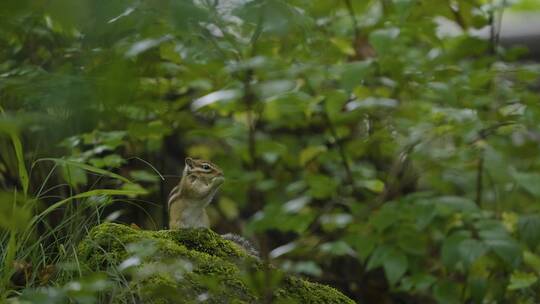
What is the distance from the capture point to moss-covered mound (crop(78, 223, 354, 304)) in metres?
2.01

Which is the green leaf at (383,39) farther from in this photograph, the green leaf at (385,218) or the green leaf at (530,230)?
the green leaf at (530,230)

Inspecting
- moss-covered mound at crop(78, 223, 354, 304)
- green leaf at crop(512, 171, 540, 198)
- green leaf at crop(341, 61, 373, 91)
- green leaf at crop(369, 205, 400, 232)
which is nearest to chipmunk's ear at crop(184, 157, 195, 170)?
moss-covered mound at crop(78, 223, 354, 304)

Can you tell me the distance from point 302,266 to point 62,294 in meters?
2.32

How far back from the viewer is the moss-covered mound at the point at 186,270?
6.60 feet

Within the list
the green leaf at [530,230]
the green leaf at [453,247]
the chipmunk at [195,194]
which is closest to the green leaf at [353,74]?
the chipmunk at [195,194]

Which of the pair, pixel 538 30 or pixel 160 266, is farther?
pixel 538 30

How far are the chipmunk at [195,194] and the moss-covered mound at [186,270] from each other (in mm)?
222

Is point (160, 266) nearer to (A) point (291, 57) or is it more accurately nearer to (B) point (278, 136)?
(A) point (291, 57)

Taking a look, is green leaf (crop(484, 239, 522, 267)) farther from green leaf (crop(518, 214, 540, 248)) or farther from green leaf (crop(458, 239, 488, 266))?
green leaf (crop(518, 214, 540, 248))

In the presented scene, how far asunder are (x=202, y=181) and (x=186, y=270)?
864 millimetres

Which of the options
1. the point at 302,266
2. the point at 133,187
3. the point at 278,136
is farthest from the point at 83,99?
the point at 278,136

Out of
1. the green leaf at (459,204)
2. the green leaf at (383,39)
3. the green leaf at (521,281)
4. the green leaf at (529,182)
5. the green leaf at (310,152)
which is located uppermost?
the green leaf at (383,39)

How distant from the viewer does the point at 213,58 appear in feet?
7.82

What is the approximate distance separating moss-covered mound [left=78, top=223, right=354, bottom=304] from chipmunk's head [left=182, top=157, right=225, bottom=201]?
0.22 m
